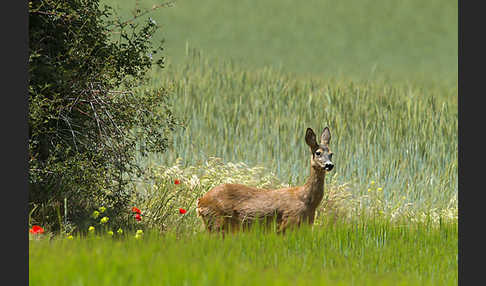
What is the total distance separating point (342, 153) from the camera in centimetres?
1210

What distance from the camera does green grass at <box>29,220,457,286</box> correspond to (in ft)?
17.4

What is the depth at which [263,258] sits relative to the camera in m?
6.57

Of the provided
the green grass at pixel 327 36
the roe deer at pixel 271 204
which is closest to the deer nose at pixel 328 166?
the roe deer at pixel 271 204

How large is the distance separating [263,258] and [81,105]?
3.31 metres

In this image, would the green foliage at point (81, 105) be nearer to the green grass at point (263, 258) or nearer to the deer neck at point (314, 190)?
the green grass at point (263, 258)

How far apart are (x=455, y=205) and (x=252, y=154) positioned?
12.0 ft

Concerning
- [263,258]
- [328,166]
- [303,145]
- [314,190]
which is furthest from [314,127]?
[263,258]

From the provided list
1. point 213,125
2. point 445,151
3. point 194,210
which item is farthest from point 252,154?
point 445,151

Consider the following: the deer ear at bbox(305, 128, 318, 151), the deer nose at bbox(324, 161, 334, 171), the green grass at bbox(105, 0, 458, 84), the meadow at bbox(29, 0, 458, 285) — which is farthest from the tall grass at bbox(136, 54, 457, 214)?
the deer nose at bbox(324, 161, 334, 171)

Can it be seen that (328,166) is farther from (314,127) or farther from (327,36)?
(327,36)

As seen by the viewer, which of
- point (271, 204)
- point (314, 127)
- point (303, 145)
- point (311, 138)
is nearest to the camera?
point (311, 138)

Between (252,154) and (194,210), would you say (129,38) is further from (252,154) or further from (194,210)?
(252,154)

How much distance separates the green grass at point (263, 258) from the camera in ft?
17.4

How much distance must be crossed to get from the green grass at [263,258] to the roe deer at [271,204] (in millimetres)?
294
